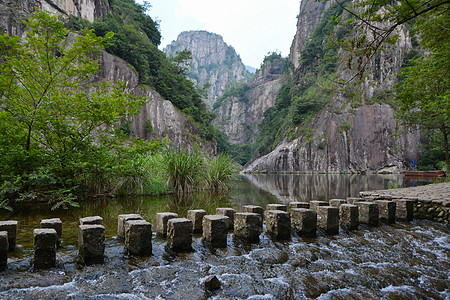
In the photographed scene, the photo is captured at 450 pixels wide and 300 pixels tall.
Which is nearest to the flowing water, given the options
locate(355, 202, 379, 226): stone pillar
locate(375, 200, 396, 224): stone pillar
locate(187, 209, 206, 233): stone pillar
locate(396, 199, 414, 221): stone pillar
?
locate(187, 209, 206, 233): stone pillar

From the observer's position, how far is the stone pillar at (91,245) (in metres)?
1.95

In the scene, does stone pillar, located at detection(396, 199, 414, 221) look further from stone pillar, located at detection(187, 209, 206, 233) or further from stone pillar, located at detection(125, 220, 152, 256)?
stone pillar, located at detection(125, 220, 152, 256)

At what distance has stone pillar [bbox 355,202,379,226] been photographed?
140 inches

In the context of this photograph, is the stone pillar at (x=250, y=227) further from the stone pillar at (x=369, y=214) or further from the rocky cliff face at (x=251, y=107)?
the rocky cliff face at (x=251, y=107)

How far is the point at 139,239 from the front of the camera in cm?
212

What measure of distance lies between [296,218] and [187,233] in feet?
4.51

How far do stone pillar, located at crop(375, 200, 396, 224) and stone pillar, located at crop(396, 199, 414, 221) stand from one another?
42 cm

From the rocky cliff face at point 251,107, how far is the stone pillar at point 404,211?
258 ft

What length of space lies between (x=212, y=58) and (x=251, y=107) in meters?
67.0

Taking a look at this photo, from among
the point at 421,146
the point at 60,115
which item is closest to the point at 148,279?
the point at 60,115

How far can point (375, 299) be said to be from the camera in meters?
1.67

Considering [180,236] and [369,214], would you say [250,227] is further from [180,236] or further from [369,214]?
[369,214]

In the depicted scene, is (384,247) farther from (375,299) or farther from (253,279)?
(253,279)

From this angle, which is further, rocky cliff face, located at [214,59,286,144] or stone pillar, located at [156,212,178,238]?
rocky cliff face, located at [214,59,286,144]
